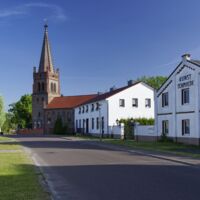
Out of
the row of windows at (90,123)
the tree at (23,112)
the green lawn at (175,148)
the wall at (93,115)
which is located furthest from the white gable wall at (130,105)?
the tree at (23,112)

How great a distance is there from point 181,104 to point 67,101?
212 feet

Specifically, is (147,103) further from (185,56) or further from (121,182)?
(121,182)

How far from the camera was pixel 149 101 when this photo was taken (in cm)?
5934

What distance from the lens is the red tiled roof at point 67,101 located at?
9550 cm

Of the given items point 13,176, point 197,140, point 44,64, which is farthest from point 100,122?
point 44,64

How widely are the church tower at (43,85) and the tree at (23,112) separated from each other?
1381cm

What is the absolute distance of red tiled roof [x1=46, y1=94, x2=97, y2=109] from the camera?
95500mm

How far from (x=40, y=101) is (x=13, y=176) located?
9084 centimetres

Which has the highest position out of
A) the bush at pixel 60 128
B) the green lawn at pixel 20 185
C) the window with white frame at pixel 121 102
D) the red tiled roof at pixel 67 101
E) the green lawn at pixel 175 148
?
the red tiled roof at pixel 67 101

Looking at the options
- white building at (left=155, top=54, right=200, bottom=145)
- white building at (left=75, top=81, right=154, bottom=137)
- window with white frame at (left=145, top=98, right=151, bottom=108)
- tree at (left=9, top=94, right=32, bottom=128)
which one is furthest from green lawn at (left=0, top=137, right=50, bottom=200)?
tree at (left=9, top=94, right=32, bottom=128)

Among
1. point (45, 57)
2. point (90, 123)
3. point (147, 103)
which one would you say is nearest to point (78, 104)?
point (90, 123)

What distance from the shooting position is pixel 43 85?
106 m

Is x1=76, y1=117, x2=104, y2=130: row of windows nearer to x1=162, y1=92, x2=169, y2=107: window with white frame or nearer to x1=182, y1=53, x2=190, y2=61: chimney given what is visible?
x1=162, y1=92, x2=169, y2=107: window with white frame

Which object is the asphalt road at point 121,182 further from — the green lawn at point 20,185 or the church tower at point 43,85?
the church tower at point 43,85
